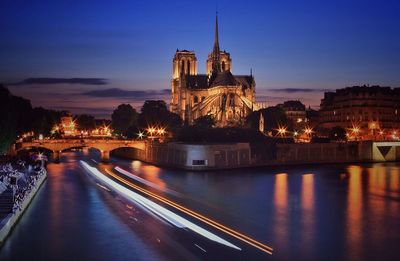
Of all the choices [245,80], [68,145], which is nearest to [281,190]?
[68,145]

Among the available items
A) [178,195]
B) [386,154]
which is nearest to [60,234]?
[178,195]

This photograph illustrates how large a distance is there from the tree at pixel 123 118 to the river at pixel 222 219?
4490 cm

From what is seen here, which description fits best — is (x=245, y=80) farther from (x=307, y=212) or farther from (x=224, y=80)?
(x=307, y=212)

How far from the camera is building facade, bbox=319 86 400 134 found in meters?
82.6

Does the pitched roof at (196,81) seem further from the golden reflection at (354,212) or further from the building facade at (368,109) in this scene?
the golden reflection at (354,212)

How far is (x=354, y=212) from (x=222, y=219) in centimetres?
873

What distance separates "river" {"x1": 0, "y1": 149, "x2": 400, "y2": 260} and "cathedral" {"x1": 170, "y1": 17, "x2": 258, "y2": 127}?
46.0m

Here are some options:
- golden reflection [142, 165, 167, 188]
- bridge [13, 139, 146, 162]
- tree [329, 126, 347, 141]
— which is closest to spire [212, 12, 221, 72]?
tree [329, 126, 347, 141]

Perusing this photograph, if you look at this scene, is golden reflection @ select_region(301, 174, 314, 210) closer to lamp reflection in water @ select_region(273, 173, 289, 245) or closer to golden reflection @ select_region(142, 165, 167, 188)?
lamp reflection in water @ select_region(273, 173, 289, 245)

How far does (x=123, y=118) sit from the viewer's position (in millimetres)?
92250

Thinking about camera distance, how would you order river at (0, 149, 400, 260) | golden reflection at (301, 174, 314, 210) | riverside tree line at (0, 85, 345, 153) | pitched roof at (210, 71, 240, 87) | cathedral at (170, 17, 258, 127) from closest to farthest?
river at (0, 149, 400, 260) → golden reflection at (301, 174, 314, 210) → riverside tree line at (0, 85, 345, 153) → cathedral at (170, 17, 258, 127) → pitched roof at (210, 71, 240, 87)

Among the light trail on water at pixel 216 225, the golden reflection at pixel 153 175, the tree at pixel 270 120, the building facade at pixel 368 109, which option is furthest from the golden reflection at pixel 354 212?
the building facade at pixel 368 109

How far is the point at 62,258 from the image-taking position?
62.2 feet

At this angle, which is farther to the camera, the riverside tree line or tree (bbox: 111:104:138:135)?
tree (bbox: 111:104:138:135)
